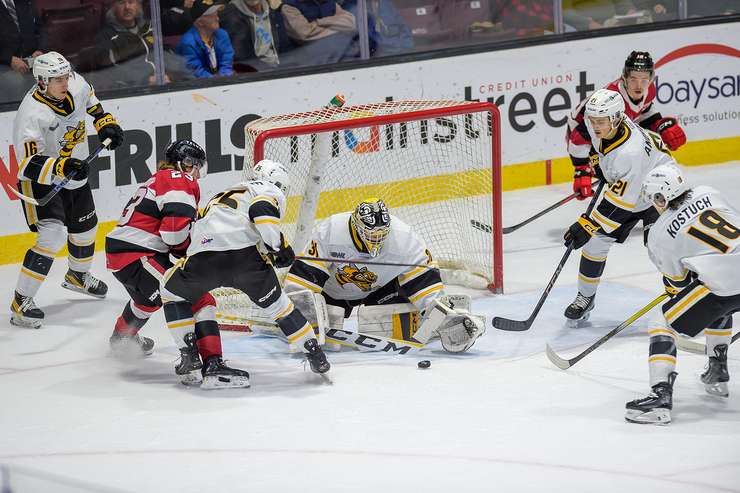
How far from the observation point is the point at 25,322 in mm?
5559

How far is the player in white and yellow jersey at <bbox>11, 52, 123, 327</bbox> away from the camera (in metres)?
5.39

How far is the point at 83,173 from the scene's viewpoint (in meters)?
5.52

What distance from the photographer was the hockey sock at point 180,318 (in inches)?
180

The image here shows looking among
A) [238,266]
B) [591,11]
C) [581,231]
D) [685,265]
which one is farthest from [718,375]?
[591,11]

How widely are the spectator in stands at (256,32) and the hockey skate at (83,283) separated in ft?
5.48

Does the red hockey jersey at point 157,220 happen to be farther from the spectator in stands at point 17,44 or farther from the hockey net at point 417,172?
the spectator in stands at point 17,44

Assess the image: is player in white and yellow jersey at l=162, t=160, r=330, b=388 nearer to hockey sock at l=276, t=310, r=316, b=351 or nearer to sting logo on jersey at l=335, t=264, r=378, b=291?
hockey sock at l=276, t=310, r=316, b=351

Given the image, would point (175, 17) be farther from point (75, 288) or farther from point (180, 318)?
point (180, 318)

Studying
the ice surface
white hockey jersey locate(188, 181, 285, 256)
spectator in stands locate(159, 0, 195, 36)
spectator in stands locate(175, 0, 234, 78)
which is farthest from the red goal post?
spectator in stands locate(159, 0, 195, 36)

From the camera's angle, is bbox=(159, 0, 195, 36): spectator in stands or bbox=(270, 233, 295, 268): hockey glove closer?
bbox=(270, 233, 295, 268): hockey glove

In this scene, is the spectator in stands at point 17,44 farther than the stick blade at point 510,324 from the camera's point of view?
Yes

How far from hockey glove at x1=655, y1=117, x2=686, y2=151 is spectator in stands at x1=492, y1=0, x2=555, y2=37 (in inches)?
62.7

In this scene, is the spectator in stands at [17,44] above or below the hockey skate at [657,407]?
above

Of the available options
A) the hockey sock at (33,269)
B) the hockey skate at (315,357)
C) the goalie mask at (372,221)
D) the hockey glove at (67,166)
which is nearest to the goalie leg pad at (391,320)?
the goalie mask at (372,221)
